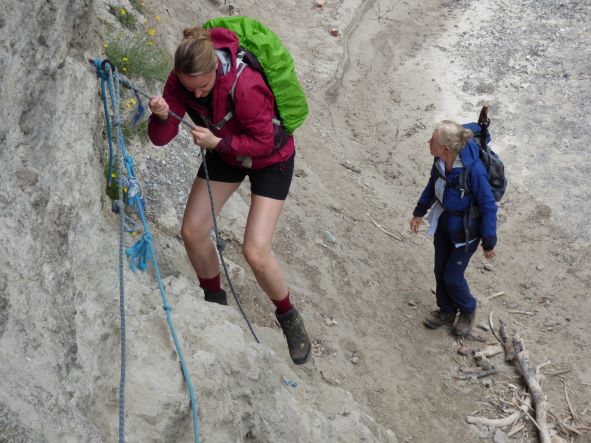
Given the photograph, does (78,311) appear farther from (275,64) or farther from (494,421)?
(494,421)

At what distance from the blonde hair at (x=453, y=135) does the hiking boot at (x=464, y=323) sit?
2.11 meters

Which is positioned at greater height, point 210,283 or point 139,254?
point 139,254

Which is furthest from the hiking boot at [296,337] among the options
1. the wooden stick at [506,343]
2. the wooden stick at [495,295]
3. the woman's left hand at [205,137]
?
the wooden stick at [495,295]

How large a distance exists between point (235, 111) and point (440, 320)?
4.24 metres

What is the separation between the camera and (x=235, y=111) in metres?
3.94

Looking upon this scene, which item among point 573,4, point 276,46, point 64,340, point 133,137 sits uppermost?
point 573,4

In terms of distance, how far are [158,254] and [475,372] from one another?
374 centimetres

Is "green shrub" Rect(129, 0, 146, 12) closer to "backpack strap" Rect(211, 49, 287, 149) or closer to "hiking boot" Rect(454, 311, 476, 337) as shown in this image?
"backpack strap" Rect(211, 49, 287, 149)

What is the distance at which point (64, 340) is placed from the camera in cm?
321

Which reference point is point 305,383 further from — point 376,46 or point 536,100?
point 376,46

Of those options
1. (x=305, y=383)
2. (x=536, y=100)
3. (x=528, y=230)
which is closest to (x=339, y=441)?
(x=305, y=383)

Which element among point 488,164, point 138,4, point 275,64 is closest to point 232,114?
point 275,64

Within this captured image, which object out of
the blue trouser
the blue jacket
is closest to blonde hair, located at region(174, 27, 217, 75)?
the blue jacket

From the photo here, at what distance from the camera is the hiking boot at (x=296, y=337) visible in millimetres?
4867
